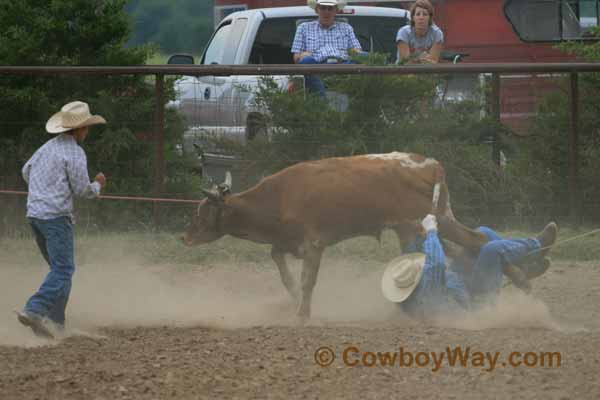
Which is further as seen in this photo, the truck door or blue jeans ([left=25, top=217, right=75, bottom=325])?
the truck door

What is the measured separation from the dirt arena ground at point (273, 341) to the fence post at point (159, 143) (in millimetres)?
1255

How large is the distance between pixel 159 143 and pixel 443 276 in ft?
13.8

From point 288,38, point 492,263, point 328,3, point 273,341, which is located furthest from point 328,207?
point 288,38

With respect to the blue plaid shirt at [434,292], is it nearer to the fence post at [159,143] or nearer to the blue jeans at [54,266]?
the blue jeans at [54,266]

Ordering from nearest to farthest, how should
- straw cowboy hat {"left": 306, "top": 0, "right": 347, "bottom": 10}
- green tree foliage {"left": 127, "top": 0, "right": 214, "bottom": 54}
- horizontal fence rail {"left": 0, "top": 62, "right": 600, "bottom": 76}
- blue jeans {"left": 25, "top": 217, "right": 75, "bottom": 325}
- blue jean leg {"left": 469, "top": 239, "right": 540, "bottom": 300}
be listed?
blue jeans {"left": 25, "top": 217, "right": 75, "bottom": 325}
blue jean leg {"left": 469, "top": 239, "right": 540, "bottom": 300}
horizontal fence rail {"left": 0, "top": 62, "right": 600, "bottom": 76}
straw cowboy hat {"left": 306, "top": 0, "right": 347, "bottom": 10}
green tree foliage {"left": 127, "top": 0, "right": 214, "bottom": 54}

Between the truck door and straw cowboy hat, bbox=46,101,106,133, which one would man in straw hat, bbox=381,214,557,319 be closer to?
straw cowboy hat, bbox=46,101,106,133

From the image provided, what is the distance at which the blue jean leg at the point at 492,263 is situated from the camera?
7.31 m

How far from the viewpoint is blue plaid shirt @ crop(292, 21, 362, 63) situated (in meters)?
11.1

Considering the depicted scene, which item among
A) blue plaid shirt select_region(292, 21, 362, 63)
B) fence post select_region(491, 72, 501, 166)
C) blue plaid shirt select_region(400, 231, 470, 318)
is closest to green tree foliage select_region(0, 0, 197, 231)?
blue plaid shirt select_region(292, 21, 362, 63)

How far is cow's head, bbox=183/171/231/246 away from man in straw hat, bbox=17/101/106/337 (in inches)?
51.2

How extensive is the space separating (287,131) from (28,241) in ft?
8.58

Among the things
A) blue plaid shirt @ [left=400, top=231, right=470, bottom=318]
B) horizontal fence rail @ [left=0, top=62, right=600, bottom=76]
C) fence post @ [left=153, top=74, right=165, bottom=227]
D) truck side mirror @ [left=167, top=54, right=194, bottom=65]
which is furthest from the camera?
truck side mirror @ [left=167, top=54, right=194, bottom=65]

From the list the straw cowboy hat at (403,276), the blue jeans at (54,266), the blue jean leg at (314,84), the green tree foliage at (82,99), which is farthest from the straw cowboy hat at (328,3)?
the blue jeans at (54,266)

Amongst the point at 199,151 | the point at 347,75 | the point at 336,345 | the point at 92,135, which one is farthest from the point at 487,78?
the point at 336,345
